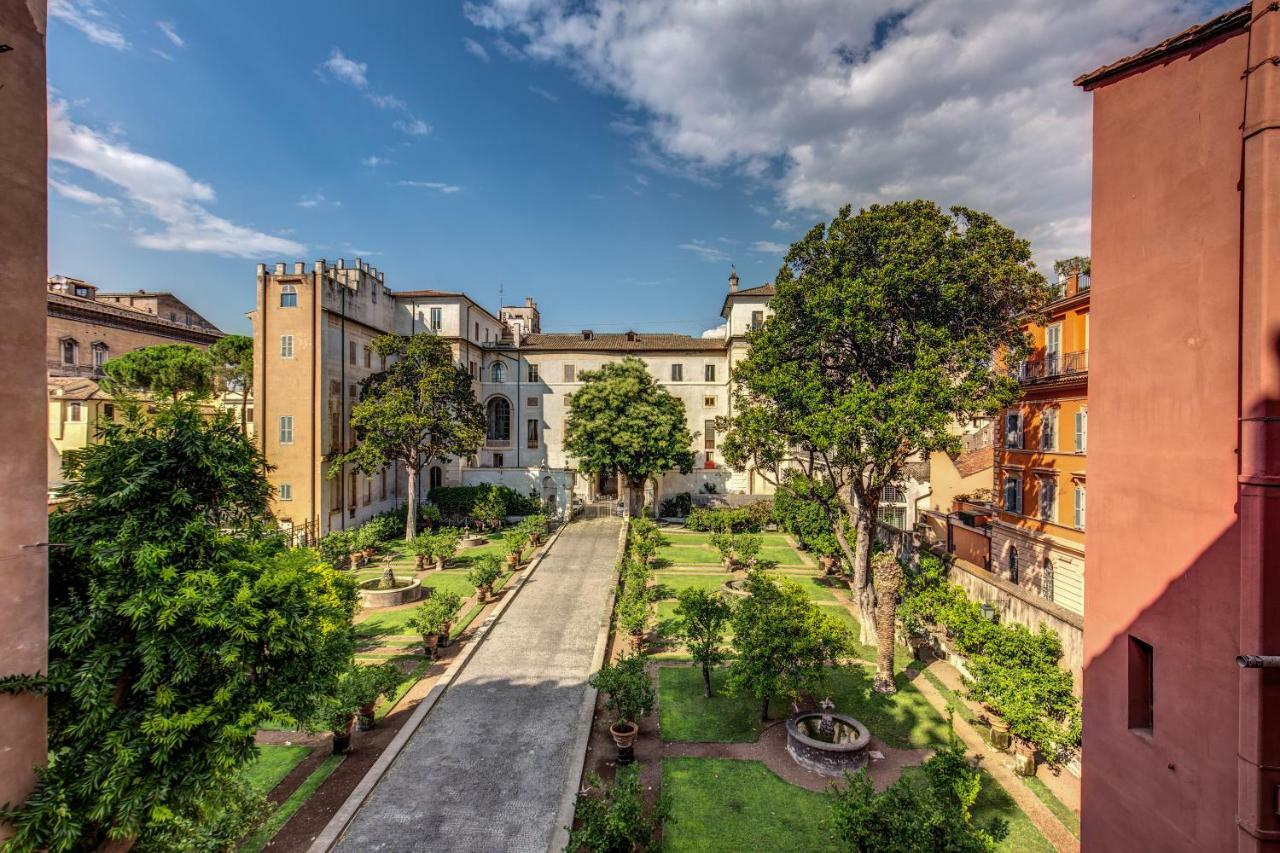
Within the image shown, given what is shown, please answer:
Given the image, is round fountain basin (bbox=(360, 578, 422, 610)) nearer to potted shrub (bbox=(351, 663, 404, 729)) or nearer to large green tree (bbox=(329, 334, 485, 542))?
potted shrub (bbox=(351, 663, 404, 729))

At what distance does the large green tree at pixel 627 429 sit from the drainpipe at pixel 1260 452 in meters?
29.0

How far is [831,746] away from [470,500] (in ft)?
94.8

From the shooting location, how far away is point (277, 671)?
6.69m

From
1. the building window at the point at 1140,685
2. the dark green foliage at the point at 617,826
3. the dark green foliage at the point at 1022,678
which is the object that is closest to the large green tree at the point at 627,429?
the dark green foliage at the point at 1022,678

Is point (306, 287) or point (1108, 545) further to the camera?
point (306, 287)

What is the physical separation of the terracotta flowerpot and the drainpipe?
→ 8.59m

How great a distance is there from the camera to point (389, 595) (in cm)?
2027

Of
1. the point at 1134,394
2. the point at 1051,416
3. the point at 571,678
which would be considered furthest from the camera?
the point at 1051,416

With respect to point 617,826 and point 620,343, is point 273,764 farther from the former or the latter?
→ point 620,343

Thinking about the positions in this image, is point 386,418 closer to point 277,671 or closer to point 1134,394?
point 277,671

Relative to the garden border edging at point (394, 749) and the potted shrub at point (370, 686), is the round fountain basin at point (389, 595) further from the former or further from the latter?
the potted shrub at point (370, 686)

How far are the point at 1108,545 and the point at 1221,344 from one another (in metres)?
2.63

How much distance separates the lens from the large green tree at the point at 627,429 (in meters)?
33.9

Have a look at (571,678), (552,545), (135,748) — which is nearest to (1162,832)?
(135,748)
